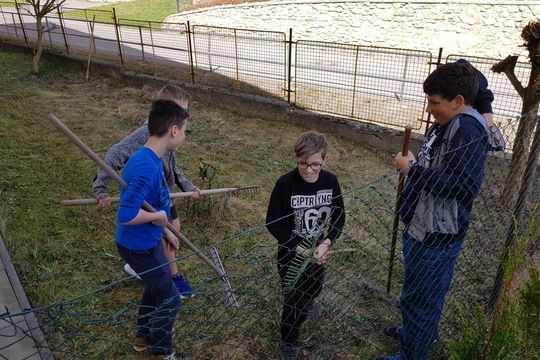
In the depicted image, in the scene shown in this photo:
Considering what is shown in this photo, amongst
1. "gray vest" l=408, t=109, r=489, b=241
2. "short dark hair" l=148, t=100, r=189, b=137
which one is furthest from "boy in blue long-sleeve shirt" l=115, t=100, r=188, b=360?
"gray vest" l=408, t=109, r=489, b=241

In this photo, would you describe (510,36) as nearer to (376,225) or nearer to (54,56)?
(376,225)

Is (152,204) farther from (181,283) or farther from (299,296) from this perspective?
(181,283)

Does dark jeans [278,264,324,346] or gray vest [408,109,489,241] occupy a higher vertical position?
gray vest [408,109,489,241]

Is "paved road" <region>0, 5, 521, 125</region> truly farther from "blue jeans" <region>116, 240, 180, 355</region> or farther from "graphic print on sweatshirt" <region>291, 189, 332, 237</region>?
"blue jeans" <region>116, 240, 180, 355</region>

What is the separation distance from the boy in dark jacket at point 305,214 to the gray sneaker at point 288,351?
0.41m

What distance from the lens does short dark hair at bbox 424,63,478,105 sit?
1982 mm

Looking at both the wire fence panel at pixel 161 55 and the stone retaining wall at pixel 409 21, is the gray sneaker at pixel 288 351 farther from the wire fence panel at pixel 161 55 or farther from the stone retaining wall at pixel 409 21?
the stone retaining wall at pixel 409 21

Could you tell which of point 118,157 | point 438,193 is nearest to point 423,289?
point 438,193

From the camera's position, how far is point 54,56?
11.4m

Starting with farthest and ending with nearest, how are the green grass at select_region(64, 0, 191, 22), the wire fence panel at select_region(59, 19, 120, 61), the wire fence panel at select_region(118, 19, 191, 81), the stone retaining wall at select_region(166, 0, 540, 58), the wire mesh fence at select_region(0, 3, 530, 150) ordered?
the green grass at select_region(64, 0, 191, 22), the stone retaining wall at select_region(166, 0, 540, 58), the wire fence panel at select_region(59, 19, 120, 61), the wire fence panel at select_region(118, 19, 191, 81), the wire mesh fence at select_region(0, 3, 530, 150)

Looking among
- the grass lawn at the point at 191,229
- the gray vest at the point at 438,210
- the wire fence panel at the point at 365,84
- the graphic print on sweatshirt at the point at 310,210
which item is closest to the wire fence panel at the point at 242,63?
the wire fence panel at the point at 365,84

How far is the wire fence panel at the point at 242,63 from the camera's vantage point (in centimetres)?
873

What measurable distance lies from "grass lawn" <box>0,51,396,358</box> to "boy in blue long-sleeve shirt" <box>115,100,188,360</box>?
23cm

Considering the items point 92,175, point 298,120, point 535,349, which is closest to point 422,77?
point 298,120
